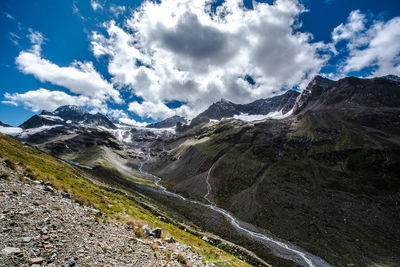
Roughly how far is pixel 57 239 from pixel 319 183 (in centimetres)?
13961

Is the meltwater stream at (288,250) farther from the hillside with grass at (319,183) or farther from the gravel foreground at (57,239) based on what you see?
the gravel foreground at (57,239)

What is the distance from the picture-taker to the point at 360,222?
279 ft

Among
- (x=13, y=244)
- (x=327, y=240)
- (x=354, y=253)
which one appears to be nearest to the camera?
(x=13, y=244)

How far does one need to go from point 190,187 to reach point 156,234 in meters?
132

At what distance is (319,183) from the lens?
117938 mm

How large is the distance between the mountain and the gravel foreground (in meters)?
60.7

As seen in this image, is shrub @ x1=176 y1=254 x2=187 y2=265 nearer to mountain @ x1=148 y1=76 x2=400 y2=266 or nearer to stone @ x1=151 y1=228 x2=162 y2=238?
stone @ x1=151 y1=228 x2=162 y2=238

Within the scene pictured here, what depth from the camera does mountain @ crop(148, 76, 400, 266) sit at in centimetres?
7762

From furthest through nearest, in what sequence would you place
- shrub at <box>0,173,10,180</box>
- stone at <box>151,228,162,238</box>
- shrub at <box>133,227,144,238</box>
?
→ stone at <box>151,228,162,238</box>, shrub at <box>133,227,144,238</box>, shrub at <box>0,173,10,180</box>

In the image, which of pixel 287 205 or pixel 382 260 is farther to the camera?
pixel 287 205

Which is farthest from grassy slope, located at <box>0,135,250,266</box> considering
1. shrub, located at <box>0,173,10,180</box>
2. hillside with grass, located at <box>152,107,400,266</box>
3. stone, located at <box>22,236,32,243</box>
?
hillside with grass, located at <box>152,107,400,266</box>

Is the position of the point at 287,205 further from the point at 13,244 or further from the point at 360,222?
the point at 13,244

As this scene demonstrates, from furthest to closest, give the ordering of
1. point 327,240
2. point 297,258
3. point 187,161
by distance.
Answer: point 187,161 → point 327,240 → point 297,258

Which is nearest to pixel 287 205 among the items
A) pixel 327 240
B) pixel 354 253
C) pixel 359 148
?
pixel 327 240
